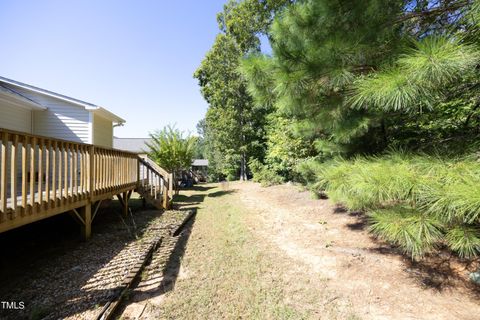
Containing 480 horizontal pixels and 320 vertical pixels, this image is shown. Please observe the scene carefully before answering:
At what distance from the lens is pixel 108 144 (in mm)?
9617

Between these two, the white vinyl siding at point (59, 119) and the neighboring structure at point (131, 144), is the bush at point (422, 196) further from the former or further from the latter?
the neighboring structure at point (131, 144)

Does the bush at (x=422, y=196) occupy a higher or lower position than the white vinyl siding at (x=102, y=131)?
lower

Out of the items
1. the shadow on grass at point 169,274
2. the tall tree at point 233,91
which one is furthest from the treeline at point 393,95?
the tall tree at point 233,91

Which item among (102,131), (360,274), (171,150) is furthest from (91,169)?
(171,150)

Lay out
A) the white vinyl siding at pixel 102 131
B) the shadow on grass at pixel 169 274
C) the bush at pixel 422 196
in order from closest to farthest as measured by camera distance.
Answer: the bush at pixel 422 196 → the shadow on grass at pixel 169 274 → the white vinyl siding at pixel 102 131

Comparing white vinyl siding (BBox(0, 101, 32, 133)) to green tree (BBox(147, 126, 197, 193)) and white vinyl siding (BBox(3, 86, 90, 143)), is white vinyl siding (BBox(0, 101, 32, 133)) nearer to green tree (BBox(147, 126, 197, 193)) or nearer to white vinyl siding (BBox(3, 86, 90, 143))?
white vinyl siding (BBox(3, 86, 90, 143))

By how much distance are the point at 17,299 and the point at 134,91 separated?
38.1 ft

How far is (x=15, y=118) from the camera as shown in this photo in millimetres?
6840

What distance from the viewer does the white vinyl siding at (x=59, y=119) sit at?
25.1ft

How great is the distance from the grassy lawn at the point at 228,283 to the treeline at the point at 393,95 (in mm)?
1474

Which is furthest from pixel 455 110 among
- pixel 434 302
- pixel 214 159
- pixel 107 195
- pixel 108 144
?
pixel 214 159

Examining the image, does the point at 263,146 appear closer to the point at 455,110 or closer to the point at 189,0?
the point at 189,0

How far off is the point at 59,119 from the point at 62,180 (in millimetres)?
3859

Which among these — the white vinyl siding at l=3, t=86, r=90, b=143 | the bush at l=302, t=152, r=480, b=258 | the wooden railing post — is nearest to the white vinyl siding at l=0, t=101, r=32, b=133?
the white vinyl siding at l=3, t=86, r=90, b=143
